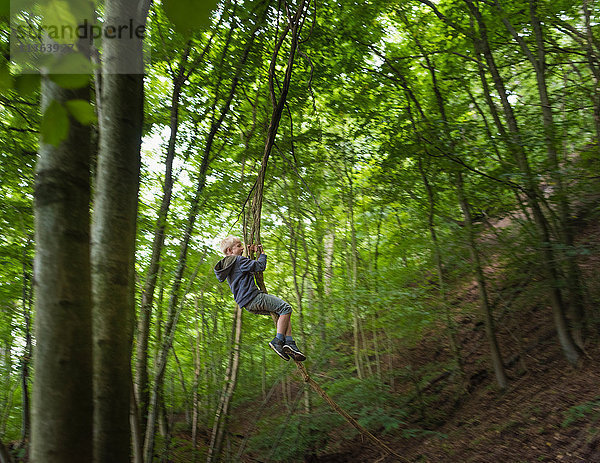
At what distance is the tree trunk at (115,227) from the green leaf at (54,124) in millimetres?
1019

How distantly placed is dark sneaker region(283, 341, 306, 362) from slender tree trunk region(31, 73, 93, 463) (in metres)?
2.32

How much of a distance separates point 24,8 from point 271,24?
16.9ft

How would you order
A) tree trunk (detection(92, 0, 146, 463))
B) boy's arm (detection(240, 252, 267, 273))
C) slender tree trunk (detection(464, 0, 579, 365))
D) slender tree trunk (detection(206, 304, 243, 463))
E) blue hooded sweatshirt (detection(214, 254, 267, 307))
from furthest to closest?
slender tree trunk (detection(206, 304, 243, 463)), slender tree trunk (detection(464, 0, 579, 365)), blue hooded sweatshirt (detection(214, 254, 267, 307)), boy's arm (detection(240, 252, 267, 273)), tree trunk (detection(92, 0, 146, 463))

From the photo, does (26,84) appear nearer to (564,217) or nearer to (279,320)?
(279,320)

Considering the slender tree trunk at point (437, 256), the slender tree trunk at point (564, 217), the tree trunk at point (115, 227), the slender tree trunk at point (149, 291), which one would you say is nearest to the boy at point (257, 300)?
the slender tree trunk at point (149, 291)

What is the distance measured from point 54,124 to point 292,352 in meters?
3.14

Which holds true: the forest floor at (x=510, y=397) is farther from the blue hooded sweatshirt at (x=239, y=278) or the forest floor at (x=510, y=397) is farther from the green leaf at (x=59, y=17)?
the green leaf at (x=59, y=17)

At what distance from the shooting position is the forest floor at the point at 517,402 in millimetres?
4746

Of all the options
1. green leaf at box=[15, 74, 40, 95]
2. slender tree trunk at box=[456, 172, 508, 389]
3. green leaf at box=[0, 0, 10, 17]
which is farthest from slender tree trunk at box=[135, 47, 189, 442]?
green leaf at box=[0, 0, 10, 17]

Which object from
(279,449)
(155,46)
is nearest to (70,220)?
(155,46)

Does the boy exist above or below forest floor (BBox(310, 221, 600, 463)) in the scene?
above

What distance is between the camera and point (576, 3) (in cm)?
559

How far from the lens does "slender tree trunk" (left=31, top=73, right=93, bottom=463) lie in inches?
48.9

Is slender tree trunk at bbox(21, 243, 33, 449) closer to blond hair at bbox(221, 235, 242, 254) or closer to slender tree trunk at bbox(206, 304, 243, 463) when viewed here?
slender tree trunk at bbox(206, 304, 243, 463)
